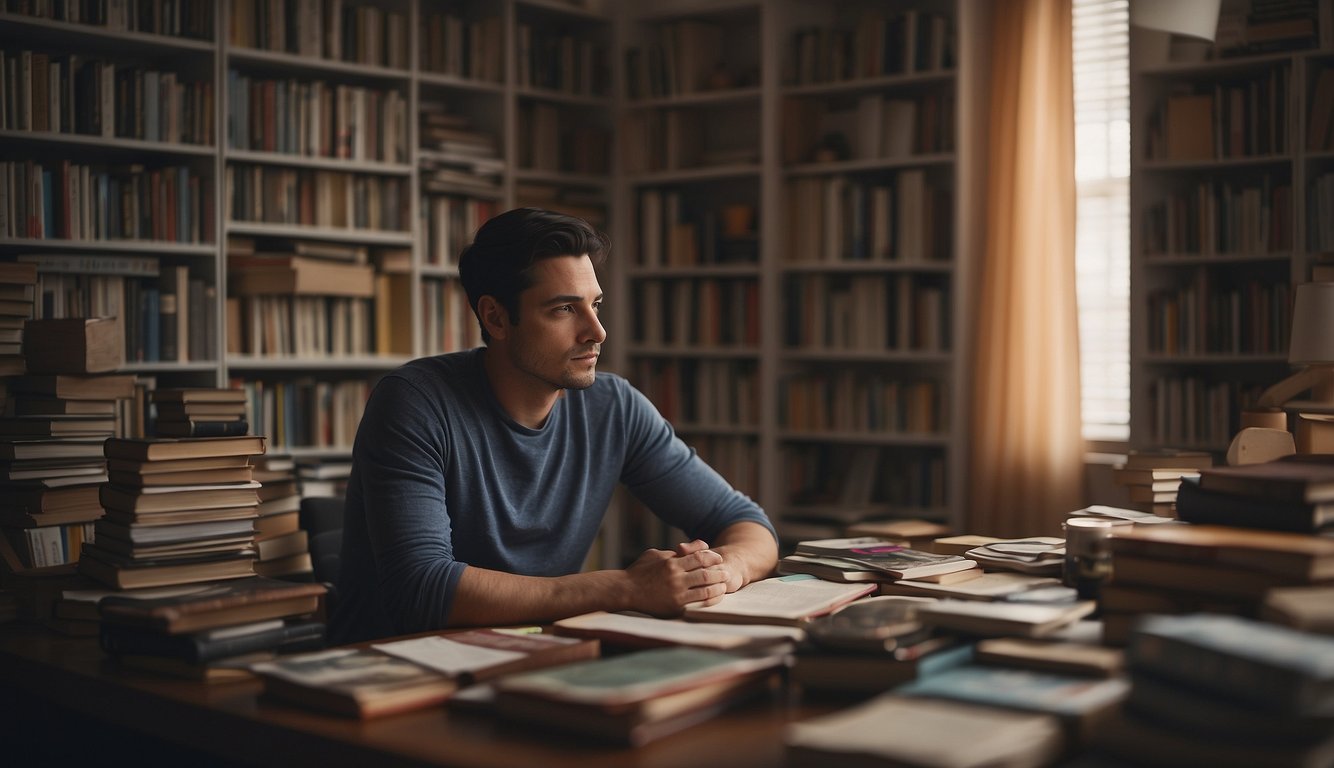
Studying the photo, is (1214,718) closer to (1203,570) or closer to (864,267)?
(1203,570)

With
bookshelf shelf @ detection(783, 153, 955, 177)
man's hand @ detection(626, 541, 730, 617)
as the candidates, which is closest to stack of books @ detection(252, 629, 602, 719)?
man's hand @ detection(626, 541, 730, 617)

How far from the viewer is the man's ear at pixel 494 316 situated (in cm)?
245

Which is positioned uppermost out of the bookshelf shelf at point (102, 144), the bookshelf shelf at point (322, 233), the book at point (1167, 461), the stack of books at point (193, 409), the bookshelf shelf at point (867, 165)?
the bookshelf shelf at point (867, 165)

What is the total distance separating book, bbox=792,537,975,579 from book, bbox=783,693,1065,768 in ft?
2.57

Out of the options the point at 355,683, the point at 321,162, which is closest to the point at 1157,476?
the point at 355,683

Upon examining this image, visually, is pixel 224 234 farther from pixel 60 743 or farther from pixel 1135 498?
pixel 1135 498

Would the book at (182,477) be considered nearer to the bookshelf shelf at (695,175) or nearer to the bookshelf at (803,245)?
the bookshelf at (803,245)

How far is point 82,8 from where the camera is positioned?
149 inches

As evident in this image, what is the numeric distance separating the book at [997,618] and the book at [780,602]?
19cm

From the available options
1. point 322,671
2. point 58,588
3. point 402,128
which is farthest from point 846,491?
point 322,671

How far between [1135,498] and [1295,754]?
1.58 metres

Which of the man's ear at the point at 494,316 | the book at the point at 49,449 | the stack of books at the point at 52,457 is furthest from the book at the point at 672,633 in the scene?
the book at the point at 49,449

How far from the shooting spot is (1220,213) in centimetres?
404

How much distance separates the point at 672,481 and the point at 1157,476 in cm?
98
